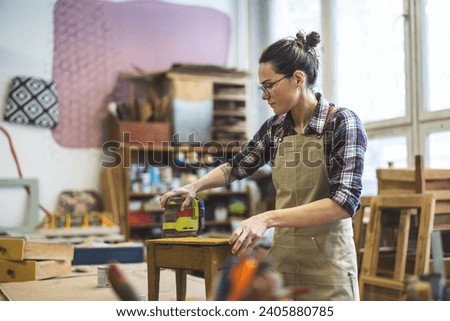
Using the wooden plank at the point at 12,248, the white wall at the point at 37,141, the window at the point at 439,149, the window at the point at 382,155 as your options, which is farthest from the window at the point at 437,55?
the white wall at the point at 37,141

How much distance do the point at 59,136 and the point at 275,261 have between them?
12.5 ft

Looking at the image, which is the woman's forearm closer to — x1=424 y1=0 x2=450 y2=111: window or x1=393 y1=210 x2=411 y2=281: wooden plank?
x1=393 y1=210 x2=411 y2=281: wooden plank

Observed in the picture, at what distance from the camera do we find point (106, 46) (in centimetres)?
559

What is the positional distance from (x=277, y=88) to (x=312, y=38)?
204 millimetres

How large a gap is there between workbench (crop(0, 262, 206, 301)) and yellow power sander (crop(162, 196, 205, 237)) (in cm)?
22

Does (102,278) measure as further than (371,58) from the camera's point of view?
No

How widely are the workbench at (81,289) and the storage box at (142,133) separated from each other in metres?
2.64

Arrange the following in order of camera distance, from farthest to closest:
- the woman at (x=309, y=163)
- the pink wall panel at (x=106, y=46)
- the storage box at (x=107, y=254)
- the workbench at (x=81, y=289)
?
the pink wall panel at (x=106, y=46), the storage box at (x=107, y=254), the workbench at (x=81, y=289), the woman at (x=309, y=163)

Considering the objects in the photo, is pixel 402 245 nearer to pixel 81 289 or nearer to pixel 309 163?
pixel 309 163

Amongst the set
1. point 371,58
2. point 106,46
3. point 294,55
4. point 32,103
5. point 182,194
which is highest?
point 106,46

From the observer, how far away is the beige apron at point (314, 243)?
6.15 ft

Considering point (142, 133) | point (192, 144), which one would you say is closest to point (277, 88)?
point (142, 133)

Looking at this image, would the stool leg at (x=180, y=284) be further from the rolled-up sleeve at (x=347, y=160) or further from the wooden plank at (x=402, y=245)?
the wooden plank at (x=402, y=245)

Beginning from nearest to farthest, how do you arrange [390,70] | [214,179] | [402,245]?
[214,179]
[402,245]
[390,70]
